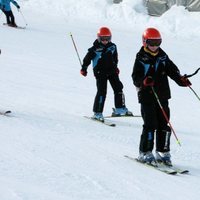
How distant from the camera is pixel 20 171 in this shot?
19.5 ft

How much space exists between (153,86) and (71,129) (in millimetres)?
2144

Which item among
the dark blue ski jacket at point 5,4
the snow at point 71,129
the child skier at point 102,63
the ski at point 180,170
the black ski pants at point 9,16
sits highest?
the dark blue ski jacket at point 5,4

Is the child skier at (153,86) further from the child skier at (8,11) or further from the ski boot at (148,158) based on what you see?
the child skier at (8,11)

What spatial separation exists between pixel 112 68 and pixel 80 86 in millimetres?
3773

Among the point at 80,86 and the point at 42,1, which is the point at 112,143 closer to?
the point at 80,86

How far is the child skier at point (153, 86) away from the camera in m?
6.66

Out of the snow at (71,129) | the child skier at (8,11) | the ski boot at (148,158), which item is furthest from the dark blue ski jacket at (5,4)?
the ski boot at (148,158)

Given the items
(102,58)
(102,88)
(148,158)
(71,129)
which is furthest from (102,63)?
(148,158)

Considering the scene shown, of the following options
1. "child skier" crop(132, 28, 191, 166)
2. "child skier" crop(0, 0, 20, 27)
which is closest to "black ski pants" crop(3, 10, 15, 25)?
"child skier" crop(0, 0, 20, 27)

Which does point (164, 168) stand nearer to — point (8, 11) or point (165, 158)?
point (165, 158)

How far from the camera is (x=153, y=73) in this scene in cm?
674

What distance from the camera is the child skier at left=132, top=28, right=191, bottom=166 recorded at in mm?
6656

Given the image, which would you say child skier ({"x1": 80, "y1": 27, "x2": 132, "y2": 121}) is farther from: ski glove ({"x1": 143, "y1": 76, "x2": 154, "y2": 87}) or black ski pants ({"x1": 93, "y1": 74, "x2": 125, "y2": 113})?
ski glove ({"x1": 143, "y1": 76, "x2": 154, "y2": 87})

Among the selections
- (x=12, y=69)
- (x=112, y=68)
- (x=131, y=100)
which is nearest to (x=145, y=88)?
(x=112, y=68)
